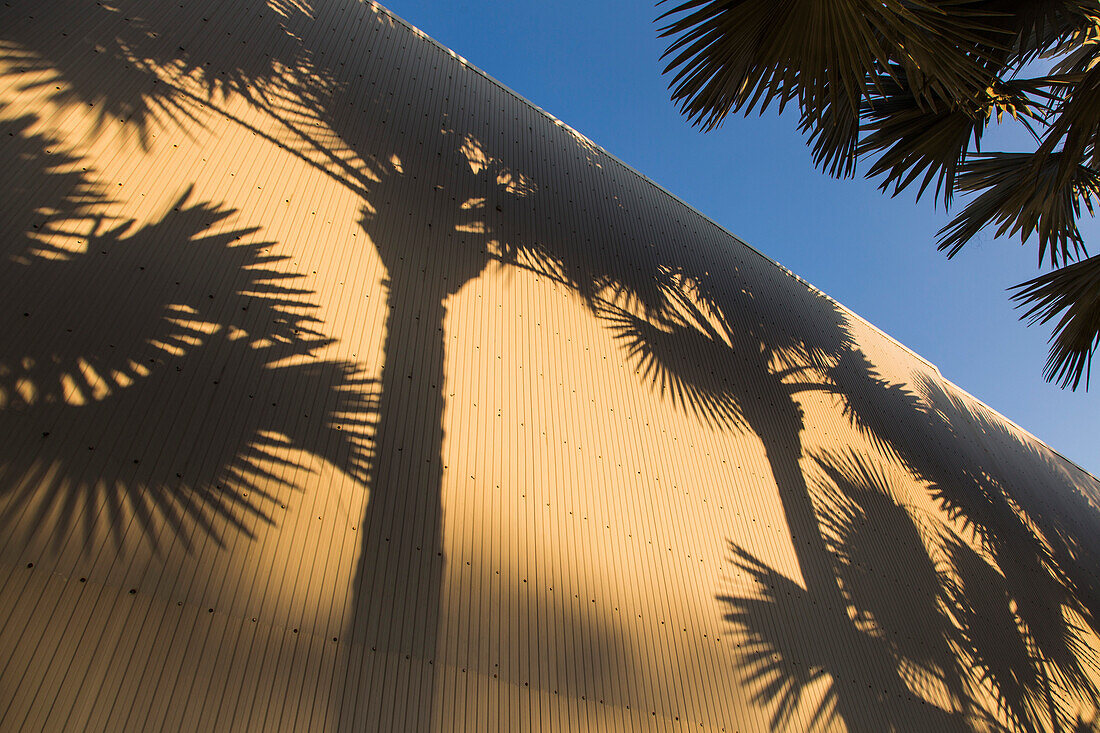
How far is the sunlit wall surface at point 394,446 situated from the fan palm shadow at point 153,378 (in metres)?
0.01

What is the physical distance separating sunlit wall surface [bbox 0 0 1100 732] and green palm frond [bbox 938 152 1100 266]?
2.10m

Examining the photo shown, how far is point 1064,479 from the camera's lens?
9.34m

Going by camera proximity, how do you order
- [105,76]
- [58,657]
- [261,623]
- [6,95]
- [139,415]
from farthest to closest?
[105,76]
[6,95]
[139,415]
[261,623]
[58,657]

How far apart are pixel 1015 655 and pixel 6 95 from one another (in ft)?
26.5

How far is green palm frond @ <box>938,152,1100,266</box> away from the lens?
393cm

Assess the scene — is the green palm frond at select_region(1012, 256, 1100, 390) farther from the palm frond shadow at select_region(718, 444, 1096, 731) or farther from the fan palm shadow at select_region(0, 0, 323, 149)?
the fan palm shadow at select_region(0, 0, 323, 149)

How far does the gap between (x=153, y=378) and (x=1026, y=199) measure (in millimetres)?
5168

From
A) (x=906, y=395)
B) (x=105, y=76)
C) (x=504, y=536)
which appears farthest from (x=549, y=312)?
(x=906, y=395)

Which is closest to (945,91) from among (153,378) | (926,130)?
(926,130)

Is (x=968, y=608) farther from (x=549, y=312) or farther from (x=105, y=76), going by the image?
(x=105, y=76)

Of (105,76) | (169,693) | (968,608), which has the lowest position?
(169,693)

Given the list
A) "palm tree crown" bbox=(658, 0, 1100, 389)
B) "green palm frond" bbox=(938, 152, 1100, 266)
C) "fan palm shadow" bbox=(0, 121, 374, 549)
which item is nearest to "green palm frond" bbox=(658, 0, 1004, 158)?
"palm tree crown" bbox=(658, 0, 1100, 389)

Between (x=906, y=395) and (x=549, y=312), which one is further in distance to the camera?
(x=906, y=395)

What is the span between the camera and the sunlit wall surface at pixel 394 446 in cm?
224
